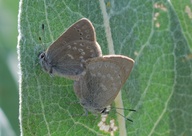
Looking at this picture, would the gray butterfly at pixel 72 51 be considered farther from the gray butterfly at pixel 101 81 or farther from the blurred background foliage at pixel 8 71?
the blurred background foliage at pixel 8 71

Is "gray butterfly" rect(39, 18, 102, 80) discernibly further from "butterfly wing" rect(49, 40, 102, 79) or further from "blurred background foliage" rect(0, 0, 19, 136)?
"blurred background foliage" rect(0, 0, 19, 136)

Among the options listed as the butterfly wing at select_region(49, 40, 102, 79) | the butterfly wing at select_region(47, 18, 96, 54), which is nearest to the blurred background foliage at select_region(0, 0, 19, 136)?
the butterfly wing at select_region(49, 40, 102, 79)

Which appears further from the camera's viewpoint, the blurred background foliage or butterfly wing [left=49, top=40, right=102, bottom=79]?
the blurred background foliage

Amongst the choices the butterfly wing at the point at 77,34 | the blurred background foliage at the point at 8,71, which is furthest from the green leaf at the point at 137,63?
the blurred background foliage at the point at 8,71

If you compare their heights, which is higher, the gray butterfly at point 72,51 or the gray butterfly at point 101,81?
the gray butterfly at point 72,51

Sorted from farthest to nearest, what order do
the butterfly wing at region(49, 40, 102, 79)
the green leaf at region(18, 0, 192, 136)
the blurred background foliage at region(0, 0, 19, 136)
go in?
the blurred background foliage at region(0, 0, 19, 136) → the butterfly wing at region(49, 40, 102, 79) → the green leaf at region(18, 0, 192, 136)

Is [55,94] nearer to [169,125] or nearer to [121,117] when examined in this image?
[121,117]

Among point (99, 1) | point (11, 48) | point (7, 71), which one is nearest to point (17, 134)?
point (7, 71)

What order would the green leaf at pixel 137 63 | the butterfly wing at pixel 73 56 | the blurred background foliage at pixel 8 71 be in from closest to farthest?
the green leaf at pixel 137 63
the butterfly wing at pixel 73 56
the blurred background foliage at pixel 8 71
